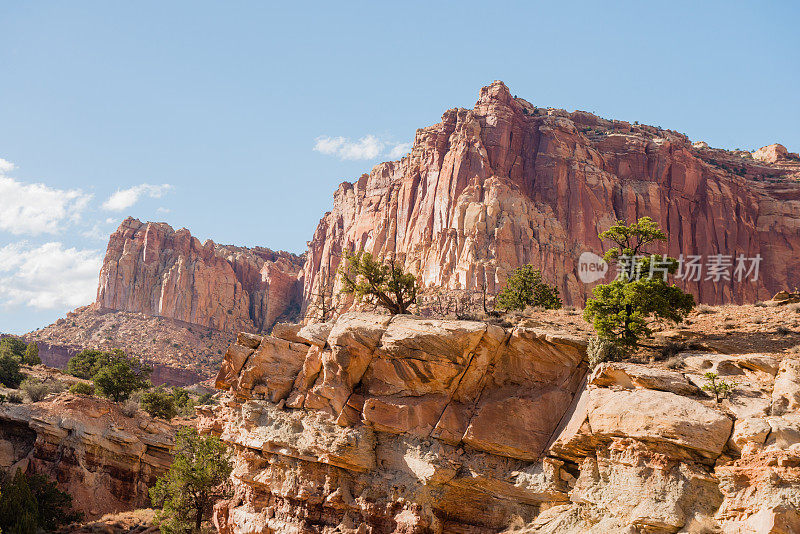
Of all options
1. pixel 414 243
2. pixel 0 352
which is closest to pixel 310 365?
pixel 0 352

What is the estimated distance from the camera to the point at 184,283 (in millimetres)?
126625

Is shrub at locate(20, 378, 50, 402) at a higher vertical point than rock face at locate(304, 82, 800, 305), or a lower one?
lower

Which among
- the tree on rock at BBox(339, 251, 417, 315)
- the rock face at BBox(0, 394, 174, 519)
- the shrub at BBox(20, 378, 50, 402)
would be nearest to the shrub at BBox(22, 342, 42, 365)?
the shrub at BBox(20, 378, 50, 402)

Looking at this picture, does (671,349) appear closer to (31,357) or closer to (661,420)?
(661,420)

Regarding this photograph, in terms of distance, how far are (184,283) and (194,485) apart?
9965 centimetres

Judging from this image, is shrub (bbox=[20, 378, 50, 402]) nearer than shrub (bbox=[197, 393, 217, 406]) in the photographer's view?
Yes

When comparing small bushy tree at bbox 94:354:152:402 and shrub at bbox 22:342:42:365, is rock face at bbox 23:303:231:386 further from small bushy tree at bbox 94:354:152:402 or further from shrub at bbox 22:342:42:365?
small bushy tree at bbox 94:354:152:402

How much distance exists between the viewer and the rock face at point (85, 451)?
4072cm

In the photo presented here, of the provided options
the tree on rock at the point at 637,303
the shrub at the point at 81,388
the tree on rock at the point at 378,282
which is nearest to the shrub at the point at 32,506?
the shrub at the point at 81,388

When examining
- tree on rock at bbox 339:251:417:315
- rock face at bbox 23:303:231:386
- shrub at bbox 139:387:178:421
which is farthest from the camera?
rock face at bbox 23:303:231:386

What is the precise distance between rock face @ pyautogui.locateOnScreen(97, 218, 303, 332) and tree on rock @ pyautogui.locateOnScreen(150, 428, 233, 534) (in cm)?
9562

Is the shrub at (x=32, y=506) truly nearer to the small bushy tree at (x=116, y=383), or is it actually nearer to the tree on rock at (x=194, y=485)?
the tree on rock at (x=194, y=485)

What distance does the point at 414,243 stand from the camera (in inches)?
4250

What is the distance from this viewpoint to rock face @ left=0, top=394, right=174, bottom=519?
134 ft
